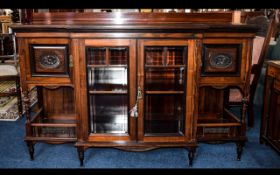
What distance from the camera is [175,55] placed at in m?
1.87

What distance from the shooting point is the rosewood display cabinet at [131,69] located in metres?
1.80

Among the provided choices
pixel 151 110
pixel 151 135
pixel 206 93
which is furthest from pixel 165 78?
pixel 206 93

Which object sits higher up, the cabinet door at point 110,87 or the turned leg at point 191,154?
the cabinet door at point 110,87

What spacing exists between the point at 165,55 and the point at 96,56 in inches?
16.5

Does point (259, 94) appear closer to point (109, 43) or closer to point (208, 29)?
point (208, 29)

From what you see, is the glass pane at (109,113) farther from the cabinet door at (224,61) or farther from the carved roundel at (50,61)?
the cabinet door at (224,61)

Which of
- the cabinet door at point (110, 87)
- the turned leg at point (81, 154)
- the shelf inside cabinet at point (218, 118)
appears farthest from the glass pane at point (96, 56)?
the shelf inside cabinet at point (218, 118)

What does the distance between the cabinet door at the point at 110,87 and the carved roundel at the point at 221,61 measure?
514 millimetres

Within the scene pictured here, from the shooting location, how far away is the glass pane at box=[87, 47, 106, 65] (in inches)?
72.4

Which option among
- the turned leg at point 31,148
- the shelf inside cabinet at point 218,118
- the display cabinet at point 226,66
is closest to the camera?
the display cabinet at point 226,66

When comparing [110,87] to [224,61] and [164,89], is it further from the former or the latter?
[224,61]

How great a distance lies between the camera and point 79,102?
1.91 m

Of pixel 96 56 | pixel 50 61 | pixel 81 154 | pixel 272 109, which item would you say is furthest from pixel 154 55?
pixel 272 109

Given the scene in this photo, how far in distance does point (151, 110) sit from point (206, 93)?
584 millimetres
